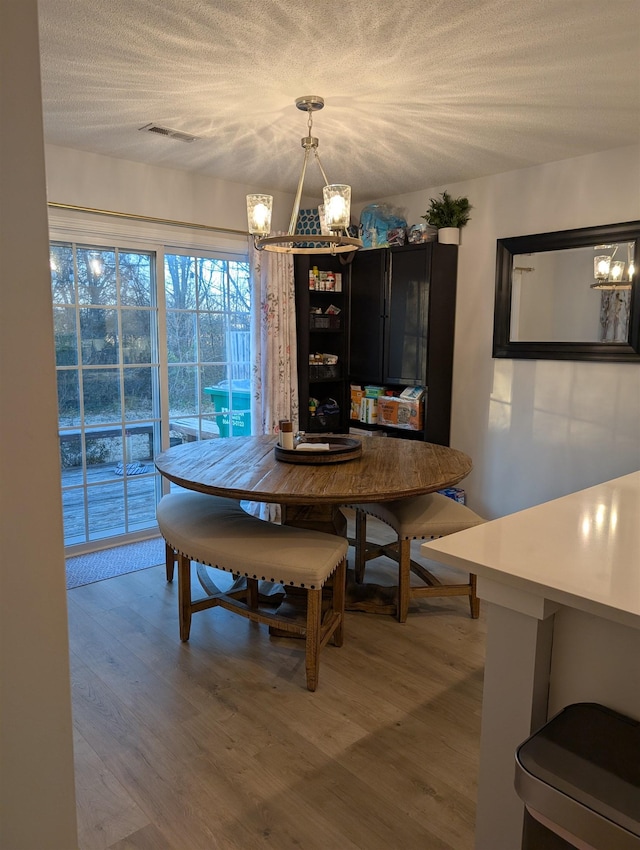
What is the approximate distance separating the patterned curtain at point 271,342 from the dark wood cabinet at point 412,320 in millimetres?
574

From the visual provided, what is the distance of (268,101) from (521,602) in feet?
7.91

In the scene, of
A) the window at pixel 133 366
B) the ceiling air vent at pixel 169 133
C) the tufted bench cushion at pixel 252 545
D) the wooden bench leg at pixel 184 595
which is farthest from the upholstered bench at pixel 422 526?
the ceiling air vent at pixel 169 133

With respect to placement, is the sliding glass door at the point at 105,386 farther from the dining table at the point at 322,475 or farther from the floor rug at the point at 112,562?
the dining table at the point at 322,475

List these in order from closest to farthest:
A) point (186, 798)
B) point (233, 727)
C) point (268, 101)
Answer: point (186, 798) → point (233, 727) → point (268, 101)

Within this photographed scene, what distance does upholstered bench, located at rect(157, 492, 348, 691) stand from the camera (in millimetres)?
2271

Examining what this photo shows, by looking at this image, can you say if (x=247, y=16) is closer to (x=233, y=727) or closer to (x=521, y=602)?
(x=521, y=602)

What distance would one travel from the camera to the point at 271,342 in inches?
170

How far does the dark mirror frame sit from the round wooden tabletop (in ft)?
3.43

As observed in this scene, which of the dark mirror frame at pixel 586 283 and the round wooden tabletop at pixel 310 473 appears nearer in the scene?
the round wooden tabletop at pixel 310 473

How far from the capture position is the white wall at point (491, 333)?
11.1 ft

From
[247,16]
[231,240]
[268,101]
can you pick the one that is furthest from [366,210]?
[247,16]

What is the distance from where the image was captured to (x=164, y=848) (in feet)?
5.17

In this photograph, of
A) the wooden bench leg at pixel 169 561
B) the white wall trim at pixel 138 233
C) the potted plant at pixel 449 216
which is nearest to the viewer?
the wooden bench leg at pixel 169 561

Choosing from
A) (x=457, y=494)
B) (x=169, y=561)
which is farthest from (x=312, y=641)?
(x=457, y=494)
